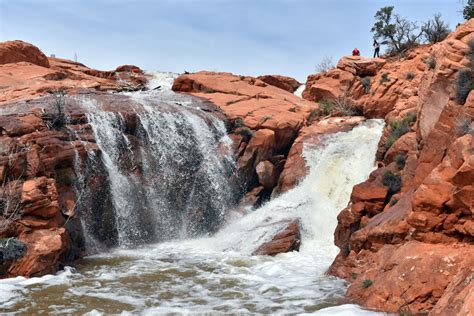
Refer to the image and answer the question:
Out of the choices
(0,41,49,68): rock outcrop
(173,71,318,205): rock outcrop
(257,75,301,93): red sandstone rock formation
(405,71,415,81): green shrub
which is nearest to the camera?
(173,71,318,205): rock outcrop

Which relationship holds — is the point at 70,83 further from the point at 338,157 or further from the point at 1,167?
the point at 338,157

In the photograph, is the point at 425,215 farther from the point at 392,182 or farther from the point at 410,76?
the point at 410,76

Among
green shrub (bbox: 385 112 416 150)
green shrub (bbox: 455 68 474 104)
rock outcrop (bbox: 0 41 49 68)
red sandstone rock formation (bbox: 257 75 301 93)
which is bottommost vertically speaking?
green shrub (bbox: 385 112 416 150)

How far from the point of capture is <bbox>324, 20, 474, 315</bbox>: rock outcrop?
767 cm

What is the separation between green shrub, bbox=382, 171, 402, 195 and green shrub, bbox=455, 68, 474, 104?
327cm

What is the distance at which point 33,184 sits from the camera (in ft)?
43.0

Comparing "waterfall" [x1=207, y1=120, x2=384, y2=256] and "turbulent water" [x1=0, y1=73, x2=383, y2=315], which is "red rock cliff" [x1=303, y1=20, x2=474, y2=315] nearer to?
"turbulent water" [x1=0, y1=73, x2=383, y2=315]

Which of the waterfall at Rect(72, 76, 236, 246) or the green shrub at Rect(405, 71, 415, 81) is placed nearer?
the waterfall at Rect(72, 76, 236, 246)

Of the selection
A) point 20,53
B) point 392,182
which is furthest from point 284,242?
point 20,53

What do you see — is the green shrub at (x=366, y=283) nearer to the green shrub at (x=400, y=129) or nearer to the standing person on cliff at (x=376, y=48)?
the green shrub at (x=400, y=129)

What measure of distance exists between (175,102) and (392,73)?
12.0 m

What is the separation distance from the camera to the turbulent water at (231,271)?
30.7 ft

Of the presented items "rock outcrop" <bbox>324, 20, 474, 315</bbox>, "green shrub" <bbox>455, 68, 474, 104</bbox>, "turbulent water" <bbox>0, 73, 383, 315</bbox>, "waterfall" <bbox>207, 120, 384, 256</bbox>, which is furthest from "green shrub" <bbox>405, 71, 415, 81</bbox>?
"green shrub" <bbox>455, 68, 474, 104</bbox>

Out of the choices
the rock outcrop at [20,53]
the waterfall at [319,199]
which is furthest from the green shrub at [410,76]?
the rock outcrop at [20,53]
